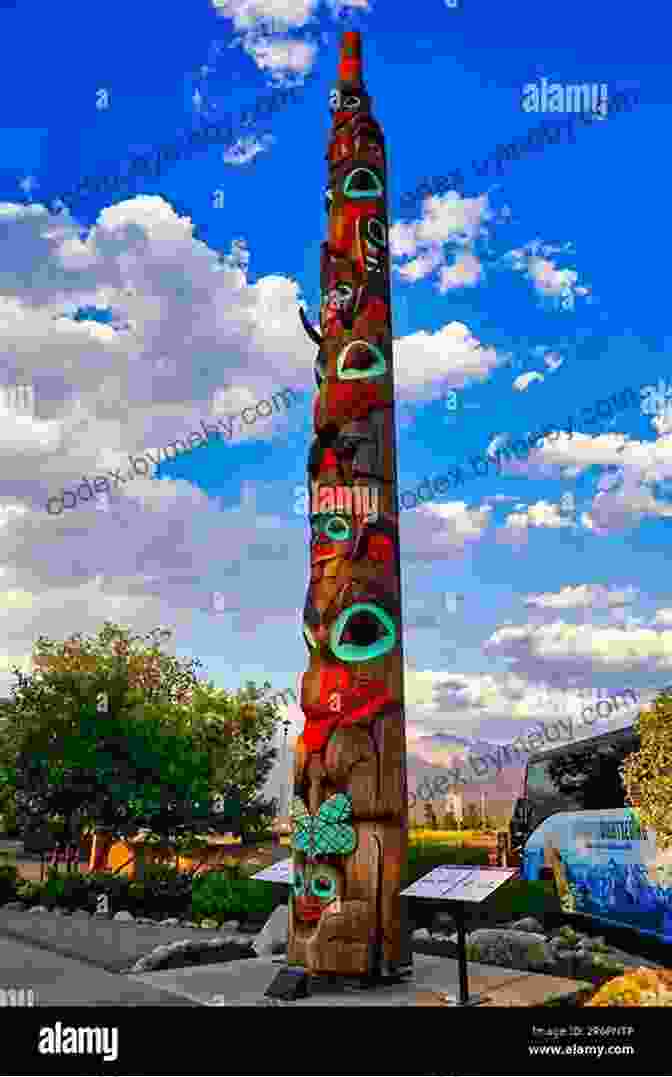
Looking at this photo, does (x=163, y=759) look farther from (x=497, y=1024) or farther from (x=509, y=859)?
(x=497, y=1024)

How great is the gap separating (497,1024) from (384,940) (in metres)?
2.48

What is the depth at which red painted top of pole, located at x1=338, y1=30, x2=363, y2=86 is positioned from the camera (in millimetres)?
17516

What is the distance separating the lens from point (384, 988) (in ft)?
41.5

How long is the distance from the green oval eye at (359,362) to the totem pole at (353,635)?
2 centimetres

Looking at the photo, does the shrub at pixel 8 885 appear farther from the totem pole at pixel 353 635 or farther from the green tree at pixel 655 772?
the green tree at pixel 655 772

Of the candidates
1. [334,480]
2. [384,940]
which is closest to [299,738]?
[384,940]

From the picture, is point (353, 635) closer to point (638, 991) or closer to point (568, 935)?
point (638, 991)

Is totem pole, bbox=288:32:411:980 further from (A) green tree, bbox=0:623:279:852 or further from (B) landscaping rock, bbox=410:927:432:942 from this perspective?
(A) green tree, bbox=0:623:279:852

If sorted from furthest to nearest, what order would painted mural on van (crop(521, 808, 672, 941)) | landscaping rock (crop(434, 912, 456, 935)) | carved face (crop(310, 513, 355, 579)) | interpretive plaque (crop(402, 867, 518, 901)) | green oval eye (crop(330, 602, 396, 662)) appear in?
landscaping rock (crop(434, 912, 456, 935)) → painted mural on van (crop(521, 808, 672, 941)) → carved face (crop(310, 513, 355, 579)) → green oval eye (crop(330, 602, 396, 662)) → interpretive plaque (crop(402, 867, 518, 901))

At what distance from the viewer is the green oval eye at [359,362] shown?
1509 cm

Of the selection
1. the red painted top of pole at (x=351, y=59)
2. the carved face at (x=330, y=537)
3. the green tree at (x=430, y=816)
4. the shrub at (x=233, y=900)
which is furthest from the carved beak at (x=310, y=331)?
the green tree at (x=430, y=816)

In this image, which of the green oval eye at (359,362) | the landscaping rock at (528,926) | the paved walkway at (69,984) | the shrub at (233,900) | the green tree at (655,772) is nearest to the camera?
the paved walkway at (69,984)

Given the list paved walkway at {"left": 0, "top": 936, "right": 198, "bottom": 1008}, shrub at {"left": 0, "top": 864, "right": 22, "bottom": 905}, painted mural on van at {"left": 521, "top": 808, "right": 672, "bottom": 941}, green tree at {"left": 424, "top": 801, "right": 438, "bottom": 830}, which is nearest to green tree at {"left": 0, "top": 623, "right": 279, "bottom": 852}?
shrub at {"left": 0, "top": 864, "right": 22, "bottom": 905}

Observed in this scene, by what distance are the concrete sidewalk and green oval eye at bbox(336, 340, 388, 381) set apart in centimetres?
902
